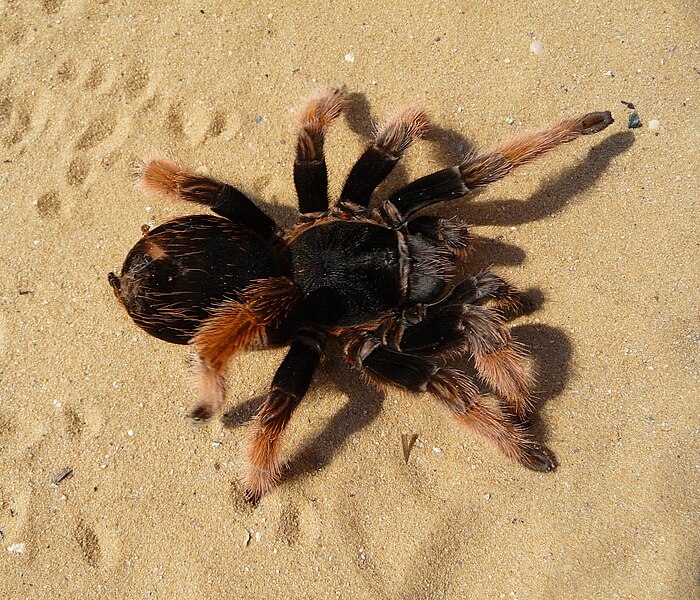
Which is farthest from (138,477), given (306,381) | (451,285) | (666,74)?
(666,74)

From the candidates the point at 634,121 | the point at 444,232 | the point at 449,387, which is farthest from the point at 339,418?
the point at 634,121

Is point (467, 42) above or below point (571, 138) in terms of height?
above

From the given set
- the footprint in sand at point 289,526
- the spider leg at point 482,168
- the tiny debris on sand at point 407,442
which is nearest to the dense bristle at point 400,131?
the spider leg at point 482,168

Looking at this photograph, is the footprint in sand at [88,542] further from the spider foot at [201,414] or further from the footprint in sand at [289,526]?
the spider foot at [201,414]

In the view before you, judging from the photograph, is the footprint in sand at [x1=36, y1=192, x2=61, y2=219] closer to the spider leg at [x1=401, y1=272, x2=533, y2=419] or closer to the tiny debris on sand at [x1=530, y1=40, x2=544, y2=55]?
the spider leg at [x1=401, y1=272, x2=533, y2=419]

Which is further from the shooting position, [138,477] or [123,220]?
[123,220]

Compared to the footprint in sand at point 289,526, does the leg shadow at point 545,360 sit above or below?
below

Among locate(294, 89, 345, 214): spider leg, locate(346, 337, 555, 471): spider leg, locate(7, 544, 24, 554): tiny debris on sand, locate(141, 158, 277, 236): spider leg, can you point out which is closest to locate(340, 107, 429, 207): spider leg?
locate(294, 89, 345, 214): spider leg

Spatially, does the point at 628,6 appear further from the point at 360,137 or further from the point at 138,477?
the point at 138,477
